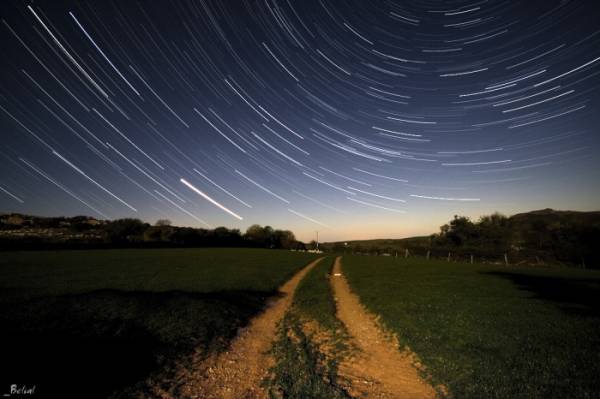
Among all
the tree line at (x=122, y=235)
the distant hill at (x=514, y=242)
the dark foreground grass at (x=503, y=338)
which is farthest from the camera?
the tree line at (x=122, y=235)

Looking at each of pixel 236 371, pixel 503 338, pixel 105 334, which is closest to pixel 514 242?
pixel 503 338

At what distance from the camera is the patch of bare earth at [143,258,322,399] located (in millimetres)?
7855

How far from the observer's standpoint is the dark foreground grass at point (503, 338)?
302 inches

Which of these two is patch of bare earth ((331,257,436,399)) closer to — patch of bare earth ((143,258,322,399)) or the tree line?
patch of bare earth ((143,258,322,399))

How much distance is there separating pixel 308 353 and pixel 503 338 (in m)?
8.80

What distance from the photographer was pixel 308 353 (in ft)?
35.4

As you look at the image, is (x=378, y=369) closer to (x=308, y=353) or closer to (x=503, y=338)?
(x=308, y=353)

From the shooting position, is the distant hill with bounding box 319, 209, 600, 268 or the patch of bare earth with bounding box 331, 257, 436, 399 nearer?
the patch of bare earth with bounding box 331, 257, 436, 399

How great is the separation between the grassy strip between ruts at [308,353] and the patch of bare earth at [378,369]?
0.54 m

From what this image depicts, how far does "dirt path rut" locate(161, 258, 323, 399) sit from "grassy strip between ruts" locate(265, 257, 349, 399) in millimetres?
539

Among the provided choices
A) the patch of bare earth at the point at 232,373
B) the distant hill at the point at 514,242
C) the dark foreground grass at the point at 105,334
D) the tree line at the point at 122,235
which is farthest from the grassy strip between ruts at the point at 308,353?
the tree line at the point at 122,235

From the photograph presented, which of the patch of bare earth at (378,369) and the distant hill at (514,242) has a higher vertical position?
the distant hill at (514,242)

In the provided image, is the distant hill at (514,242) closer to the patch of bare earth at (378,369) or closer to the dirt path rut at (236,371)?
the patch of bare earth at (378,369)

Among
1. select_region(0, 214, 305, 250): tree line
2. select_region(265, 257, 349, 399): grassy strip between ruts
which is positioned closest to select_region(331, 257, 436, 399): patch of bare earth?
select_region(265, 257, 349, 399): grassy strip between ruts
